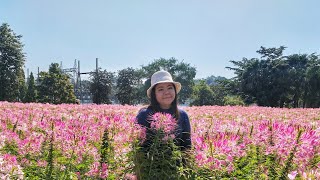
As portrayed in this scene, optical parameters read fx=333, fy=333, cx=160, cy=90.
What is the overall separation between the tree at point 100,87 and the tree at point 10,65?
321 inches

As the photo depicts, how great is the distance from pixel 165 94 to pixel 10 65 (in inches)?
1469

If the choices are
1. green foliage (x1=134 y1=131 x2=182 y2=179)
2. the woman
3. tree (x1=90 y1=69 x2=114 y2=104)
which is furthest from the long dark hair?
tree (x1=90 y1=69 x2=114 y2=104)

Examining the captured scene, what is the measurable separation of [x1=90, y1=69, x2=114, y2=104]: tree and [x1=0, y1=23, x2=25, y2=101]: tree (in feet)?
26.7

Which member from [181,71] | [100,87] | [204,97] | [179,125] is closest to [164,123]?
[179,125]

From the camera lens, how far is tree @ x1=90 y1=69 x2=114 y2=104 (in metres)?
35.1

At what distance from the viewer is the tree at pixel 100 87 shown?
35.1 metres

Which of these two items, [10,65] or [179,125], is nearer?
[179,125]

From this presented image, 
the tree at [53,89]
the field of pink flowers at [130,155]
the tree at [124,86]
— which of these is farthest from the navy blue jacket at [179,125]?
the tree at [124,86]

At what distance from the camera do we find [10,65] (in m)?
36.7

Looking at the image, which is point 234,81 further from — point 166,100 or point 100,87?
point 166,100

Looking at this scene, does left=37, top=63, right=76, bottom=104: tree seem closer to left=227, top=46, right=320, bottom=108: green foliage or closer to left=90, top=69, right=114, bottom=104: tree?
left=90, top=69, right=114, bottom=104: tree

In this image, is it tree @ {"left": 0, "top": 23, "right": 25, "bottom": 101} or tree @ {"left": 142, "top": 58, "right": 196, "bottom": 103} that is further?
tree @ {"left": 142, "top": 58, "right": 196, "bottom": 103}

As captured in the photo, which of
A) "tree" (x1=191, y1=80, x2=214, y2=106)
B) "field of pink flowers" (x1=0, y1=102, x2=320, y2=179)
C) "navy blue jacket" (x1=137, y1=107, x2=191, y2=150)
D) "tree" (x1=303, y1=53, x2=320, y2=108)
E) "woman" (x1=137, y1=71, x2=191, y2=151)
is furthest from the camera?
"tree" (x1=191, y1=80, x2=214, y2=106)

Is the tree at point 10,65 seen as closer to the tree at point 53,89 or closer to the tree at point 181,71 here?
the tree at point 53,89
